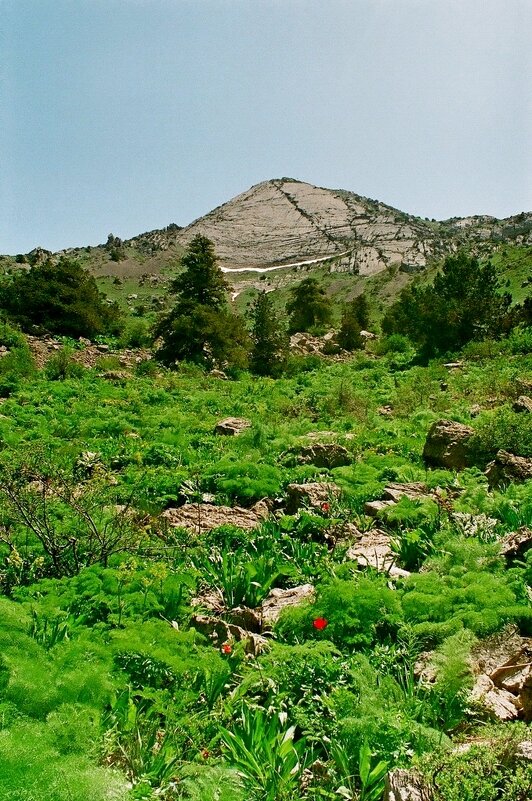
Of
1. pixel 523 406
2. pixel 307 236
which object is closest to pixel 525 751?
pixel 523 406

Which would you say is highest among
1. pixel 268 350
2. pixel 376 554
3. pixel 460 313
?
pixel 460 313

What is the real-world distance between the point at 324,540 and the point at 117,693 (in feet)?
13.3

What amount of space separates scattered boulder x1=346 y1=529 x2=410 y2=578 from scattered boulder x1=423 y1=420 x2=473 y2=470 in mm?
3248

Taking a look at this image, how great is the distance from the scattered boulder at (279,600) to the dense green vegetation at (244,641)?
0.49ft

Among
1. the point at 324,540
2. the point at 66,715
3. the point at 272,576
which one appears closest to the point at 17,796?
the point at 66,715

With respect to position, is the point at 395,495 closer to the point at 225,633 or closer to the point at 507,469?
the point at 507,469

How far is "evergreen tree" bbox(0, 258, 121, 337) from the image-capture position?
1058 inches

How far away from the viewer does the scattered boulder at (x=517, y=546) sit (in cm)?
598

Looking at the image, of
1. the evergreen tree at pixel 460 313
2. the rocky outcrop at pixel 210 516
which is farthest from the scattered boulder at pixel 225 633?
the evergreen tree at pixel 460 313

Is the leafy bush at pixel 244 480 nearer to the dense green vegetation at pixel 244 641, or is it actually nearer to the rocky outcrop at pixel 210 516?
the dense green vegetation at pixel 244 641

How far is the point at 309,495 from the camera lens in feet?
27.2

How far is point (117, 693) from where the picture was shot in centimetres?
377

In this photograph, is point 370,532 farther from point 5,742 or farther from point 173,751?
point 5,742

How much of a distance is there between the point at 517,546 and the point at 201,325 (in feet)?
69.6
